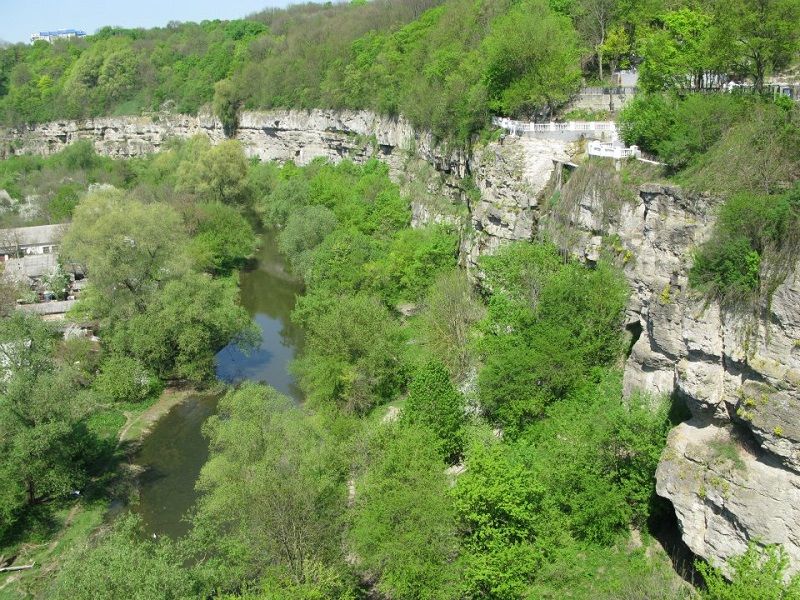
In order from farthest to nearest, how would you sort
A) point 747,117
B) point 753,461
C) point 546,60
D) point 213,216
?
point 213,216, point 546,60, point 747,117, point 753,461

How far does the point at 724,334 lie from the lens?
1497cm

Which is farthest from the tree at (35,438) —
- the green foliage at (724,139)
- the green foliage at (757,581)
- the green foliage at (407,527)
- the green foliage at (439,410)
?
the green foliage at (724,139)

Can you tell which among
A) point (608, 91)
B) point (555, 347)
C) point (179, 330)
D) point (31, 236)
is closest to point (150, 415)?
point (179, 330)

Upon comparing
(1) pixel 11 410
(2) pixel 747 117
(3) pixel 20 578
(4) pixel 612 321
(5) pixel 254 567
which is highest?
(2) pixel 747 117

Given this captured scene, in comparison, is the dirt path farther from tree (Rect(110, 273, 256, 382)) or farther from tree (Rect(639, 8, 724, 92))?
tree (Rect(639, 8, 724, 92))

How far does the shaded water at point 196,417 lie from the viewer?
2261 cm

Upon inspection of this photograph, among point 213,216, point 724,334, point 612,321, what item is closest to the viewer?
point 724,334

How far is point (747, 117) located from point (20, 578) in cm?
2482

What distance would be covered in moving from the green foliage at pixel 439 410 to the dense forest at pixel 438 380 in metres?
0.09

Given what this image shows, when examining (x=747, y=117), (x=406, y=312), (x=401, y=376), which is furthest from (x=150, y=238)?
(x=747, y=117)

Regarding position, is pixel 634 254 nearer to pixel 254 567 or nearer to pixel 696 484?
pixel 696 484

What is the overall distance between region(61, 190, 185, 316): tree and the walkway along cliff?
606 inches

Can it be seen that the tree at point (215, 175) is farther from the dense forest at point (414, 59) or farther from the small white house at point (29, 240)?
the dense forest at point (414, 59)

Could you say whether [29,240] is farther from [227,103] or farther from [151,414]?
[227,103]
